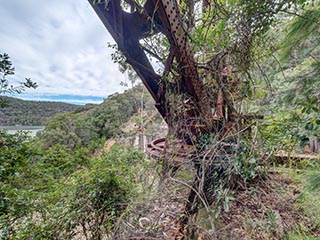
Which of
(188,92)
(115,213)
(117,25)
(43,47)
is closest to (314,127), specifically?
(188,92)

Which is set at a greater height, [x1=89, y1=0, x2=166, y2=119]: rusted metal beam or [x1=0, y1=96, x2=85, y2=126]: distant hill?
[x1=89, y1=0, x2=166, y2=119]: rusted metal beam

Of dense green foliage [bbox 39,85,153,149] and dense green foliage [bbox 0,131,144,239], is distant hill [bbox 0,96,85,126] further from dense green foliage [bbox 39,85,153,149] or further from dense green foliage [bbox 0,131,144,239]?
dense green foliage [bbox 39,85,153,149]

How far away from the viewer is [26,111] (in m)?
3.40

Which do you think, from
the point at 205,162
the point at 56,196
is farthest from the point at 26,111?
the point at 205,162

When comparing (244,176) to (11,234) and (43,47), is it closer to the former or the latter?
(11,234)

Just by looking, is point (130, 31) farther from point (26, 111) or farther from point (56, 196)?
point (26, 111)

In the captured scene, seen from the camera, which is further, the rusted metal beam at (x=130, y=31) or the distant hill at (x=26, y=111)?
the distant hill at (x=26, y=111)

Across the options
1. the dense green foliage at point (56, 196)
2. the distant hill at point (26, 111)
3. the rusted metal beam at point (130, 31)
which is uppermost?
the rusted metal beam at point (130, 31)

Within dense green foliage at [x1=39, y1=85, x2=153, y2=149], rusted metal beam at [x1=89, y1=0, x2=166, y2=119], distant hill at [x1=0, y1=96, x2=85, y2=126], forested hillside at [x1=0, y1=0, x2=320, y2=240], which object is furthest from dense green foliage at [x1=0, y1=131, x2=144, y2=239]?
dense green foliage at [x1=39, y1=85, x2=153, y2=149]

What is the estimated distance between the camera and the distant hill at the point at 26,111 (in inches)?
86.2

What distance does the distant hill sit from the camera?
86.2 inches

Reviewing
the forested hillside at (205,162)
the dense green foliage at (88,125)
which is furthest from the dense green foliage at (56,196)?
the dense green foliage at (88,125)

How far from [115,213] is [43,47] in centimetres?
389

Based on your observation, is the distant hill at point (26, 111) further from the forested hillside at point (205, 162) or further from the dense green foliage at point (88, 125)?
the dense green foliage at point (88, 125)
